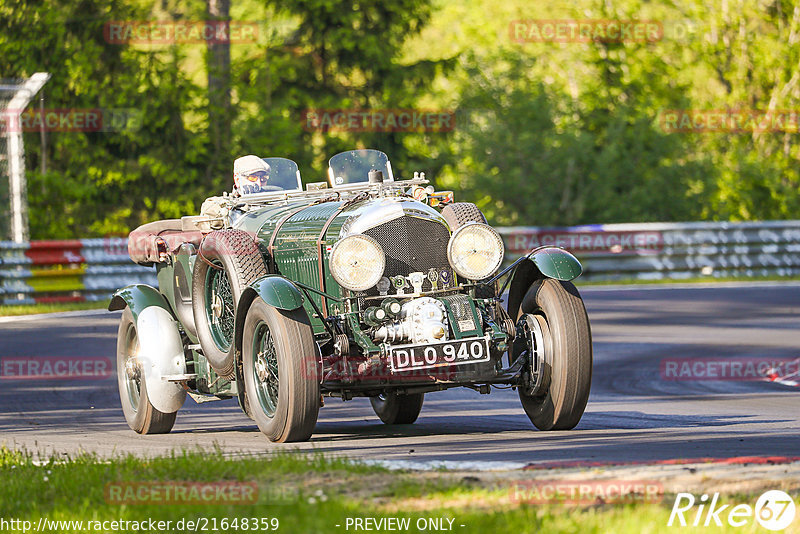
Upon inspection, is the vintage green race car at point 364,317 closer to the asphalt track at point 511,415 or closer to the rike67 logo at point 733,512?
the asphalt track at point 511,415

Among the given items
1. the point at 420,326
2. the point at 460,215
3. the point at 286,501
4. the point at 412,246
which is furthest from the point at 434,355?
the point at 286,501

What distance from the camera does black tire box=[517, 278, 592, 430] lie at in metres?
8.54

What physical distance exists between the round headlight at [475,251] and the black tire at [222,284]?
137 centimetres

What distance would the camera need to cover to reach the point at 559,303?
865 centimetres

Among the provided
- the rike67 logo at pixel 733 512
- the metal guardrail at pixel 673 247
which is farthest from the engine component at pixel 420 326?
the metal guardrail at pixel 673 247

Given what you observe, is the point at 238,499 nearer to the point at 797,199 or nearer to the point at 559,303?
the point at 559,303

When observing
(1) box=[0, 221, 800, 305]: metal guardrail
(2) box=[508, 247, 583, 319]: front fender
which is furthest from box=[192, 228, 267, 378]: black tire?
(1) box=[0, 221, 800, 305]: metal guardrail

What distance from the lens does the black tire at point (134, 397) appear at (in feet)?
32.7

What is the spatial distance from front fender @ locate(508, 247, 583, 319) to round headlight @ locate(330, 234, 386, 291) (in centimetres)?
114

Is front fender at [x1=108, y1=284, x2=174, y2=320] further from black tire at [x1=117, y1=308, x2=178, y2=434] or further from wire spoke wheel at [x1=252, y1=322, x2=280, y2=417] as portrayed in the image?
wire spoke wheel at [x1=252, y1=322, x2=280, y2=417]

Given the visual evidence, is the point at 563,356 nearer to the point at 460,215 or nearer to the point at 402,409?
the point at 460,215

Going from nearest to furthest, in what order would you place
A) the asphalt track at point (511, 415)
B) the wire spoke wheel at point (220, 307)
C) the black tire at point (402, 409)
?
the asphalt track at point (511, 415), the wire spoke wheel at point (220, 307), the black tire at point (402, 409)

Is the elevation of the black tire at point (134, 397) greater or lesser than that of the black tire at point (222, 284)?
lesser

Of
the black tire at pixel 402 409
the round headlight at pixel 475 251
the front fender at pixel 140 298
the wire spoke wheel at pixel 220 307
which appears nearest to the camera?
the round headlight at pixel 475 251
